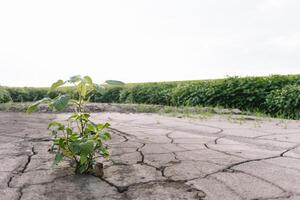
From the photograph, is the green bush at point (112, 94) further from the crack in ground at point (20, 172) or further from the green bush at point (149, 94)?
the crack in ground at point (20, 172)

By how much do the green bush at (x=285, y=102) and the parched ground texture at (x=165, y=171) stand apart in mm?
3901

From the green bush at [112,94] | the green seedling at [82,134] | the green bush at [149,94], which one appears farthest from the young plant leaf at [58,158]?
the green bush at [112,94]

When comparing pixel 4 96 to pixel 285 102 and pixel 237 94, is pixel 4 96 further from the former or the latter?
pixel 285 102

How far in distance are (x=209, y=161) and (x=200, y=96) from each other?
6.81m

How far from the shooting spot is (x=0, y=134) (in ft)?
13.5

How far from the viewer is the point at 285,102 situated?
24.8 feet

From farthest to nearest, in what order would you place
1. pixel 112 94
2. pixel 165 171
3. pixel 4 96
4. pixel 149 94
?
pixel 112 94, pixel 4 96, pixel 149 94, pixel 165 171

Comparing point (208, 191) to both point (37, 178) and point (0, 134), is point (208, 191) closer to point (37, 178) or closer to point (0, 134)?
point (37, 178)

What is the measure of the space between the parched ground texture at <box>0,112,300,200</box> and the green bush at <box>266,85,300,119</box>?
3901 mm

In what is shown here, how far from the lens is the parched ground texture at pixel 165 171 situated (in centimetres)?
204

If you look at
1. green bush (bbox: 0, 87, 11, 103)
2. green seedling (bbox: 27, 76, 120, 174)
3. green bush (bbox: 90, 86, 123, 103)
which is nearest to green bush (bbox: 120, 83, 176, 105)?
green bush (bbox: 90, 86, 123, 103)

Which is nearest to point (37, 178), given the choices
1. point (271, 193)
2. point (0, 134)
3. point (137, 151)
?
point (137, 151)

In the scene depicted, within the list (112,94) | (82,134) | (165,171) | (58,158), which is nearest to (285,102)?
(165,171)

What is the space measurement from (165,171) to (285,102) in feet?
18.8
